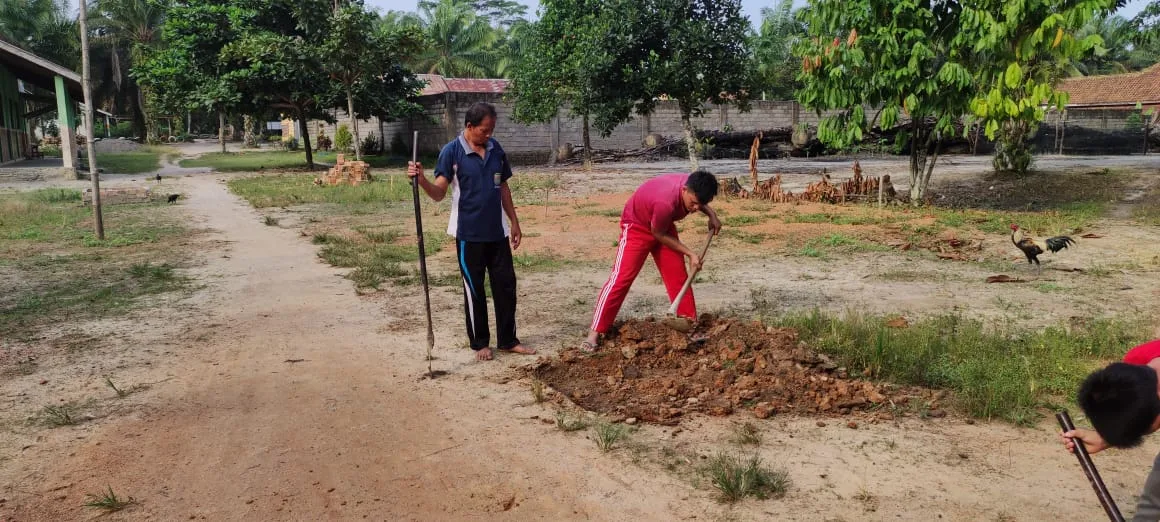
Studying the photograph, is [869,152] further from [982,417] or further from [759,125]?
[982,417]

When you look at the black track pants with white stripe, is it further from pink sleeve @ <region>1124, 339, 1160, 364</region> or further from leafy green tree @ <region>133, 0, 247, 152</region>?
leafy green tree @ <region>133, 0, 247, 152</region>

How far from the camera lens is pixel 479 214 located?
5.19 metres

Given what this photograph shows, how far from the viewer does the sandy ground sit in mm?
3260

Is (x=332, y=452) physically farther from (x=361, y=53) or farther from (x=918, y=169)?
(x=361, y=53)

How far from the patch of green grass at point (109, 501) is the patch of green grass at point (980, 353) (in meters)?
4.01

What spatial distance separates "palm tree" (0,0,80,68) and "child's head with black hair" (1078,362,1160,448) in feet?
171

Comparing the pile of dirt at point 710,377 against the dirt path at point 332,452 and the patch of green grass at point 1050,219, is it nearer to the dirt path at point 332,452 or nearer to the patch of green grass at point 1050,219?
the dirt path at point 332,452

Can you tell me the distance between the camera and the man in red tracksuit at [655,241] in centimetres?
517

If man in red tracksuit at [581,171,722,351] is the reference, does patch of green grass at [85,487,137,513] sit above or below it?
below

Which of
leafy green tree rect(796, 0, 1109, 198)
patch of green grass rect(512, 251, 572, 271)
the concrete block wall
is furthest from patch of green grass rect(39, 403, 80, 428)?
the concrete block wall

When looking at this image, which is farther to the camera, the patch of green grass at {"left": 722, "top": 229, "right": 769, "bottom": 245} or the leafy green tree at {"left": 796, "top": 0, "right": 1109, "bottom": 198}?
the leafy green tree at {"left": 796, "top": 0, "right": 1109, "bottom": 198}

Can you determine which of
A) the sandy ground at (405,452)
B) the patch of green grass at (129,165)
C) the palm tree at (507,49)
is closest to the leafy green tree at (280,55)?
the patch of green grass at (129,165)

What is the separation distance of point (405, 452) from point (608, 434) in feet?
3.31

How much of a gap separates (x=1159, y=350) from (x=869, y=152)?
111 ft
